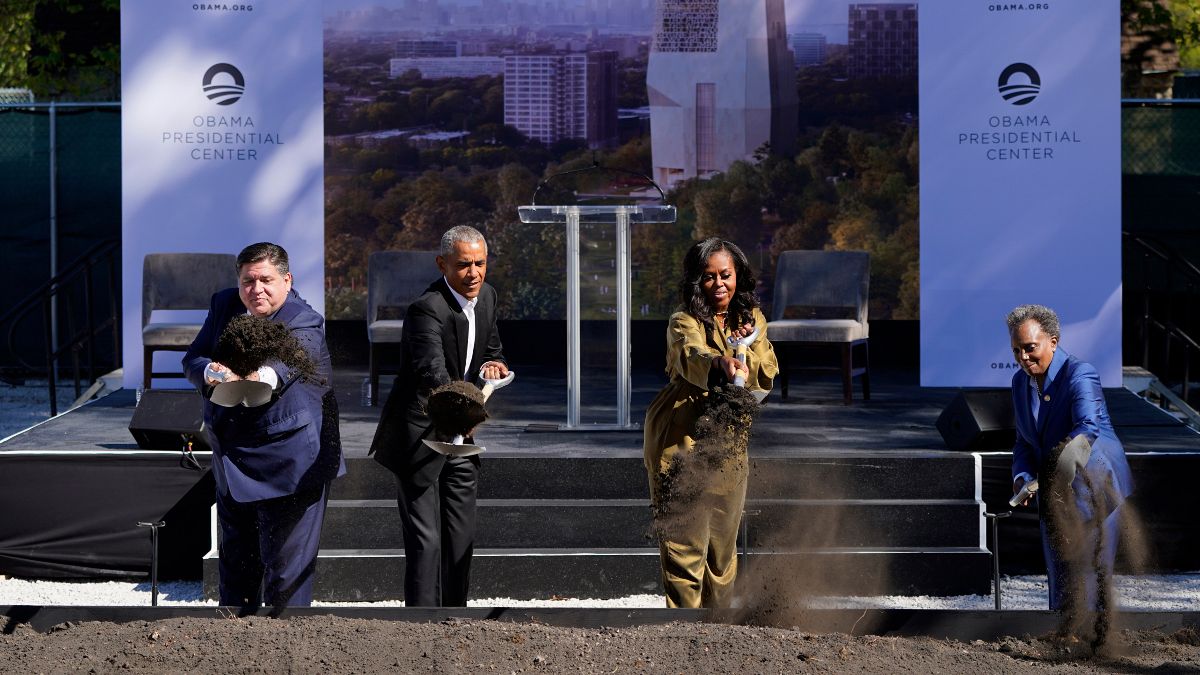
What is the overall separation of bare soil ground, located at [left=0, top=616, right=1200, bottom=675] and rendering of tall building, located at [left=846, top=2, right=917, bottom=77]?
21.4 feet

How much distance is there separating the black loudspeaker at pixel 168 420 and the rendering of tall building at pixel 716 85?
4.55 m

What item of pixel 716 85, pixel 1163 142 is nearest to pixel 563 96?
pixel 716 85

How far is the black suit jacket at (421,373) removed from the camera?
4.48m

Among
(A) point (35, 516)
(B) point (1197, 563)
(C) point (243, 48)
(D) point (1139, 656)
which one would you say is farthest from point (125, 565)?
(B) point (1197, 563)

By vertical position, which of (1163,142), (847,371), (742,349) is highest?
(1163,142)

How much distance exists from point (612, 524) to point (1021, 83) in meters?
3.95

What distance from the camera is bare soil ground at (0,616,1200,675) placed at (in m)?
3.58

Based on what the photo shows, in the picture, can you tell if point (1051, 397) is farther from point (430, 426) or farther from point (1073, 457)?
point (430, 426)

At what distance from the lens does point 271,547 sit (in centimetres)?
417

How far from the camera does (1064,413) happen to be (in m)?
4.40

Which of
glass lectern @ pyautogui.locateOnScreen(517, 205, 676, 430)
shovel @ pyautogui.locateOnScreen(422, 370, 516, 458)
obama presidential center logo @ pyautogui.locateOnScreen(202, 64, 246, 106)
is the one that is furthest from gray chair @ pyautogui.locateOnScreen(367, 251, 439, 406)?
shovel @ pyautogui.locateOnScreen(422, 370, 516, 458)

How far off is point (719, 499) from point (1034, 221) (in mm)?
4664

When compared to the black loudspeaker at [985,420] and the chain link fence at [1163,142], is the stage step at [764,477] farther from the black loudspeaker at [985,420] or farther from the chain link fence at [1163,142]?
the chain link fence at [1163,142]

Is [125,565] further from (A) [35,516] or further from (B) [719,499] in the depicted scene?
(B) [719,499]
